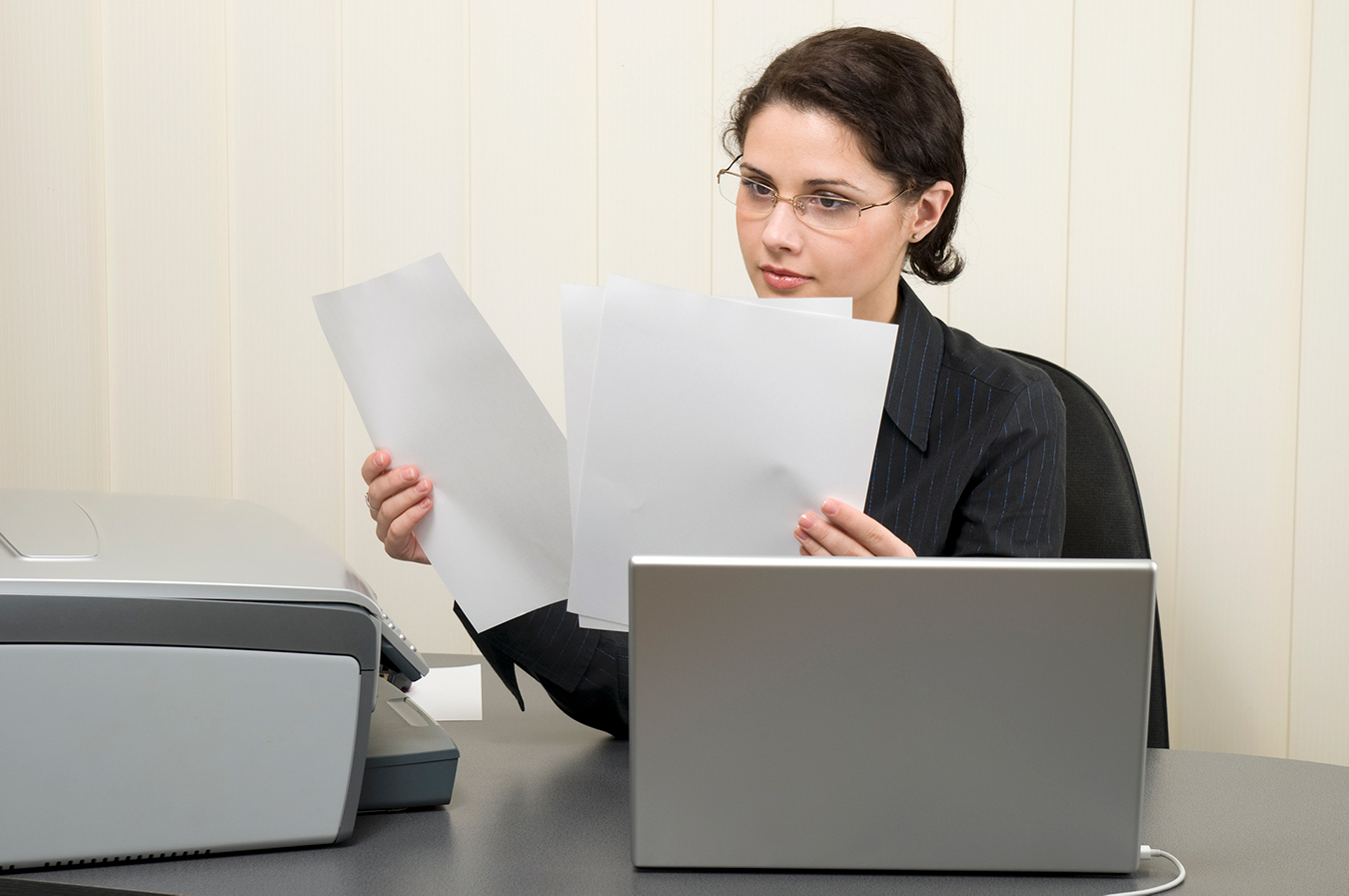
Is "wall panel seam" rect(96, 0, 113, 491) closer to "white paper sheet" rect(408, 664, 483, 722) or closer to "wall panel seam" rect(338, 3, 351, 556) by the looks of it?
"wall panel seam" rect(338, 3, 351, 556)

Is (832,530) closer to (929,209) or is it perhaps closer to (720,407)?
(720,407)

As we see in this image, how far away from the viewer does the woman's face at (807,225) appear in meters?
1.10

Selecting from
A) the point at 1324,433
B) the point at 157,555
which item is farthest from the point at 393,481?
the point at 1324,433

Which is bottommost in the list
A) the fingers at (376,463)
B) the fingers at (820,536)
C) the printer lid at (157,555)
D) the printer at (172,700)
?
the printer at (172,700)

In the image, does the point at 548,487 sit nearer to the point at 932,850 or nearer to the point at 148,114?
the point at 932,850

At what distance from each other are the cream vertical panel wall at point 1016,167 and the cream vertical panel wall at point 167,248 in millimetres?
1090

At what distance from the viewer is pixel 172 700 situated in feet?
1.91

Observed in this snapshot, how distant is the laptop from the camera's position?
553mm

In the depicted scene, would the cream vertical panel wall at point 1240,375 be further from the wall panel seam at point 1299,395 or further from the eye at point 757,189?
the eye at point 757,189

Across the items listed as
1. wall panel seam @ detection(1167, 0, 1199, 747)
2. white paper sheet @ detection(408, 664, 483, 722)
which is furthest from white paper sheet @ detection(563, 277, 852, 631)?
wall panel seam @ detection(1167, 0, 1199, 747)

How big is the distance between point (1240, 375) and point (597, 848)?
4.03ft

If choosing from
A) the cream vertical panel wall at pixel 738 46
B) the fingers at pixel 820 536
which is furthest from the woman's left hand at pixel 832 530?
the cream vertical panel wall at pixel 738 46

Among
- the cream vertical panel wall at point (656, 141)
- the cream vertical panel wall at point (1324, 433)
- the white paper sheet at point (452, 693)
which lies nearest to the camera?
the white paper sheet at point (452, 693)

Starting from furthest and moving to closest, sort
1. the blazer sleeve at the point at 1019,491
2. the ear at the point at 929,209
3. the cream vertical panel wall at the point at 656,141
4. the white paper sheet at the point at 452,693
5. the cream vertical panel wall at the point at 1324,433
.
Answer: the cream vertical panel wall at the point at 656,141 → the cream vertical panel wall at the point at 1324,433 → the ear at the point at 929,209 → the blazer sleeve at the point at 1019,491 → the white paper sheet at the point at 452,693
